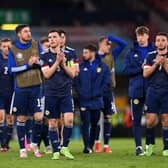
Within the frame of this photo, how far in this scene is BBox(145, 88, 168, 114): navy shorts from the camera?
13833 millimetres

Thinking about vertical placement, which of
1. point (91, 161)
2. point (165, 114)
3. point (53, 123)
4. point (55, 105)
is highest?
point (55, 105)

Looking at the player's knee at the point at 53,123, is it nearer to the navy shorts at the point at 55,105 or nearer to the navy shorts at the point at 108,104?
the navy shorts at the point at 55,105

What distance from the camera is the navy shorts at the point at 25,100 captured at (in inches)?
543

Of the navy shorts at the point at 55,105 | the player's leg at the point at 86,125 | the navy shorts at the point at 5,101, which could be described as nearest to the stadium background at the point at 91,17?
the navy shorts at the point at 5,101

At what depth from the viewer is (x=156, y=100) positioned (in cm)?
1386

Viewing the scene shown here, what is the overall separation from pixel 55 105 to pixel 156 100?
191 centimetres

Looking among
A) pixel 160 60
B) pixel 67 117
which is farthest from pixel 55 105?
pixel 160 60

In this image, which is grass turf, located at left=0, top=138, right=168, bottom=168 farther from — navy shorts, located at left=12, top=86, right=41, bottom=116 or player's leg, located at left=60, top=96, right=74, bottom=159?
navy shorts, located at left=12, top=86, right=41, bottom=116

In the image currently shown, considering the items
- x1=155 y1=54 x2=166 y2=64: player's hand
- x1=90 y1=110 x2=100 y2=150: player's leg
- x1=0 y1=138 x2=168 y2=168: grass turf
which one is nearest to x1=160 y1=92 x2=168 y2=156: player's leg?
x1=0 y1=138 x2=168 y2=168: grass turf

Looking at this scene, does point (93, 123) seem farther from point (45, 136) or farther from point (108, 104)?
point (45, 136)

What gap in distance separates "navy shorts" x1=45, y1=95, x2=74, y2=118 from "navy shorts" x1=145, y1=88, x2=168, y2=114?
1.51m

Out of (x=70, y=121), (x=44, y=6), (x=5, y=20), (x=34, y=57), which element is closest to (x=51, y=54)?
(x=34, y=57)

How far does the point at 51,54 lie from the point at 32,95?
3.07 ft

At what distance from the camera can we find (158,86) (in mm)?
13820
